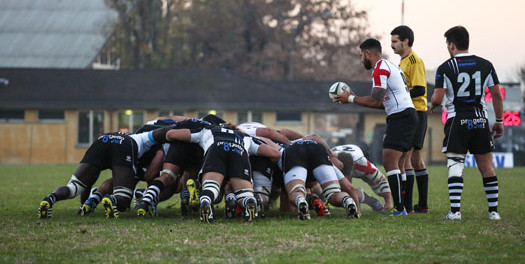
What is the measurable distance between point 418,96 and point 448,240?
373 centimetres

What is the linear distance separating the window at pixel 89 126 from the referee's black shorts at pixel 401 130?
1407 inches

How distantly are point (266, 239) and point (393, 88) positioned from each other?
3.51 meters

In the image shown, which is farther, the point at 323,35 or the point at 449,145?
the point at 323,35

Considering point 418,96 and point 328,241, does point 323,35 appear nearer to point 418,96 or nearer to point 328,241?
point 418,96

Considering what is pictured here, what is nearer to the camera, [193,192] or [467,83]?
[467,83]

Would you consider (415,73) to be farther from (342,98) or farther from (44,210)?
(44,210)

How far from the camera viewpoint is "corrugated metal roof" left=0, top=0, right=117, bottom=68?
5881cm

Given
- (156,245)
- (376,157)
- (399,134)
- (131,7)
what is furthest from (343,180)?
(131,7)

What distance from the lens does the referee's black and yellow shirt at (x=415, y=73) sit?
11359 millimetres

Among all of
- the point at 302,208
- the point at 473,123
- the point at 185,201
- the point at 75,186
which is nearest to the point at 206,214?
the point at 302,208

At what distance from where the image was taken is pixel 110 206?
34.1 feet

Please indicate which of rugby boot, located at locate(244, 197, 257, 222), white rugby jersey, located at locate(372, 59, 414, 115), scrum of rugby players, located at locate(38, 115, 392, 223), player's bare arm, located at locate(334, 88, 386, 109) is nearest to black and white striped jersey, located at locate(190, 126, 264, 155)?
scrum of rugby players, located at locate(38, 115, 392, 223)

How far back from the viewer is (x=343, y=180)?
36.1 feet

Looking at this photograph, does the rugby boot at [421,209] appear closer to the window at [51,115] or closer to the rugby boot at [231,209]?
the rugby boot at [231,209]
